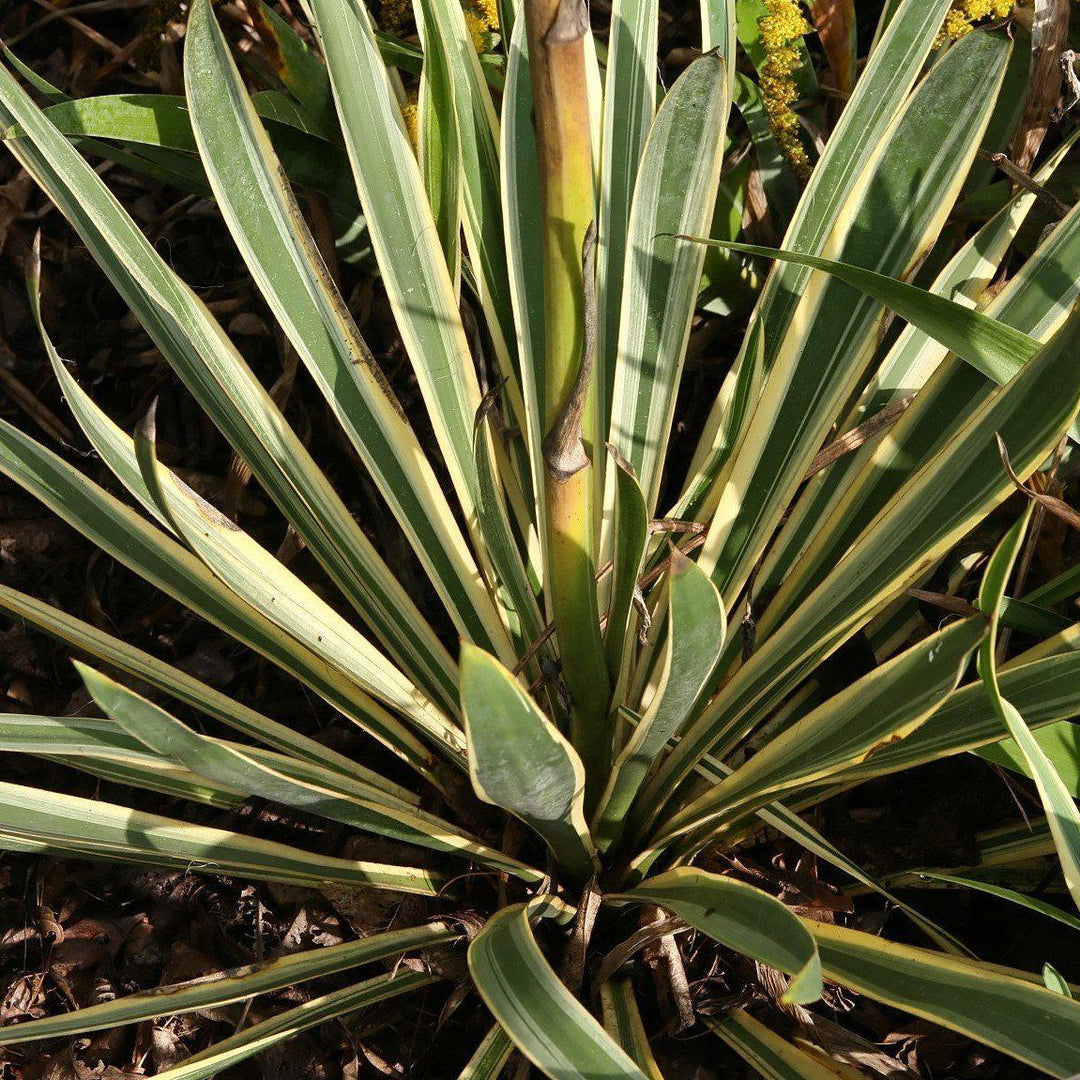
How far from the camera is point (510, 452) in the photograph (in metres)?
1.28

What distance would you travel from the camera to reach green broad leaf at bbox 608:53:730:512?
3.17 ft

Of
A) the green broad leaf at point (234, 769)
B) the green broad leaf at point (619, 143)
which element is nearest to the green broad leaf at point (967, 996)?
the green broad leaf at point (234, 769)

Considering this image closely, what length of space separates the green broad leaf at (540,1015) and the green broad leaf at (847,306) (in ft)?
1.47

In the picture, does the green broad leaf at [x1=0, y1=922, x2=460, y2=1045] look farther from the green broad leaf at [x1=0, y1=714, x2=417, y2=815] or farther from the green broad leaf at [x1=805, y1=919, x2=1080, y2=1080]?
the green broad leaf at [x1=805, y1=919, x2=1080, y2=1080]

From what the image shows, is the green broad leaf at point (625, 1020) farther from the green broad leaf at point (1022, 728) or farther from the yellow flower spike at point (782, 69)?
the yellow flower spike at point (782, 69)

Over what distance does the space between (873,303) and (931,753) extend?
468mm

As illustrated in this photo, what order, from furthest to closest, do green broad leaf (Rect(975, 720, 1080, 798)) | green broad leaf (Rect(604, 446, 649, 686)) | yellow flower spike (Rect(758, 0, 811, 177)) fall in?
yellow flower spike (Rect(758, 0, 811, 177)), green broad leaf (Rect(975, 720, 1080, 798)), green broad leaf (Rect(604, 446, 649, 686))

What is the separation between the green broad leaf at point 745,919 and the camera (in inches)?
25.7

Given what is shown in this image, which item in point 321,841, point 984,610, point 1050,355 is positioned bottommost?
point 321,841

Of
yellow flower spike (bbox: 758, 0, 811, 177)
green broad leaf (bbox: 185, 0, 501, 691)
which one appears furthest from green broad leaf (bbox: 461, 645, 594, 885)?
yellow flower spike (bbox: 758, 0, 811, 177)

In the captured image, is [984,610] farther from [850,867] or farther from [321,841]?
[321,841]

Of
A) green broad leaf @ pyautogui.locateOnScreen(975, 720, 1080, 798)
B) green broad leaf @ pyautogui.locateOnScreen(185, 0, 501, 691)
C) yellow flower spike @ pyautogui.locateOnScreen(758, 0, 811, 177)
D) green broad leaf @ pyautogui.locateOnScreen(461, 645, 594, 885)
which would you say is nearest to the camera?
green broad leaf @ pyautogui.locateOnScreen(461, 645, 594, 885)

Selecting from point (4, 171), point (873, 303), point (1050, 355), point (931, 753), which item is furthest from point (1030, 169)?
point (4, 171)

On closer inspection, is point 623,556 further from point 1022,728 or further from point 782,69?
point 782,69
